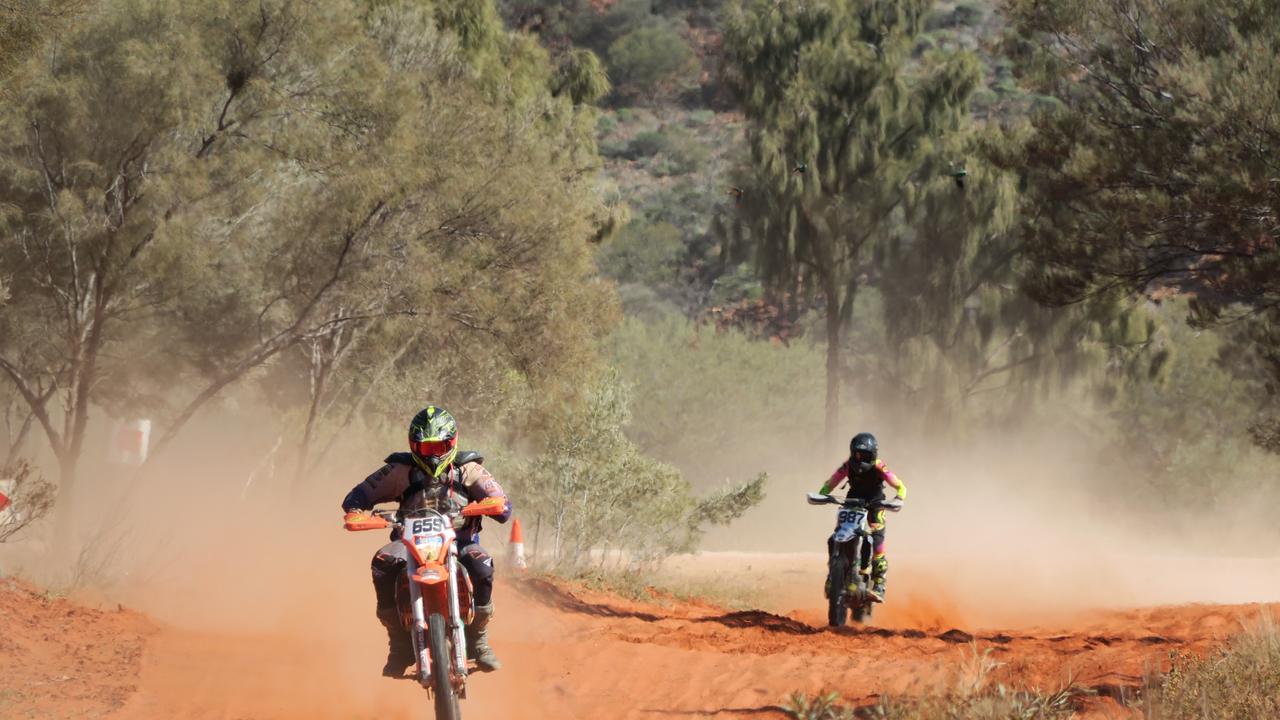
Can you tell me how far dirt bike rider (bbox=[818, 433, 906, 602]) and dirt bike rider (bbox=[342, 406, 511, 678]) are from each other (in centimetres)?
622

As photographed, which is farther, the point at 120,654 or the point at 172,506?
the point at 172,506

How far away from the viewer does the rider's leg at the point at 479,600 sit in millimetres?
8805

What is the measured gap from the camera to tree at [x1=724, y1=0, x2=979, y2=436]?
43.8 meters

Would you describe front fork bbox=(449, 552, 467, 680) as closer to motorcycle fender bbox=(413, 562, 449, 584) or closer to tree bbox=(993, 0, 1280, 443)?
motorcycle fender bbox=(413, 562, 449, 584)

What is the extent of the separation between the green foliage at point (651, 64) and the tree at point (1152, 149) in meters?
88.0

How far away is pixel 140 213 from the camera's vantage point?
61.1 ft

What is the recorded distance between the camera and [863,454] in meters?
14.7

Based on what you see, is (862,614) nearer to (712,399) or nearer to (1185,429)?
(712,399)

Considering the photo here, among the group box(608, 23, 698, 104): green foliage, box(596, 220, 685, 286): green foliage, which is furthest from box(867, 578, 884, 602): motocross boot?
box(608, 23, 698, 104): green foliage

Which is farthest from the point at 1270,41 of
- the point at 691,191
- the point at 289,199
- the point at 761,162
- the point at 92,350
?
the point at 691,191

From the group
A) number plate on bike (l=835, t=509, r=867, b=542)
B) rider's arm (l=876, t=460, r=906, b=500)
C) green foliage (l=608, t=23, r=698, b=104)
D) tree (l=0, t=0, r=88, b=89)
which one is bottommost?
number plate on bike (l=835, t=509, r=867, b=542)

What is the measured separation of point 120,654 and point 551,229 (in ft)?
41.3

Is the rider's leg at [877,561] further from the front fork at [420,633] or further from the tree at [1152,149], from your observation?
the front fork at [420,633]

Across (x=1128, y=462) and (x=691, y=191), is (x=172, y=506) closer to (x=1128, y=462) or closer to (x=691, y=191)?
(x=1128, y=462)
